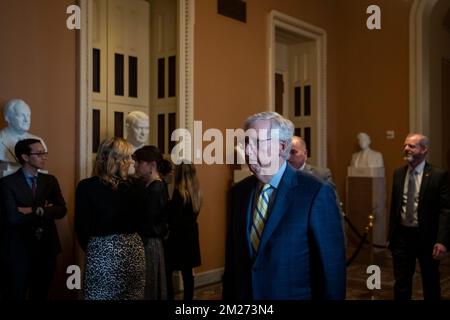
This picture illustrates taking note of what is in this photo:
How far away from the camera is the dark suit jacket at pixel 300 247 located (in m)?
2.08

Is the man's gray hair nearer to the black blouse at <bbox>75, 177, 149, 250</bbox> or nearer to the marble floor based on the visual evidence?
the black blouse at <bbox>75, 177, 149, 250</bbox>

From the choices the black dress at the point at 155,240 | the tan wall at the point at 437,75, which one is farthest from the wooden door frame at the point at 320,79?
the black dress at the point at 155,240

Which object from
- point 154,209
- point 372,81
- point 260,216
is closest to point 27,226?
point 154,209

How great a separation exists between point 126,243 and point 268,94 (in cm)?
426

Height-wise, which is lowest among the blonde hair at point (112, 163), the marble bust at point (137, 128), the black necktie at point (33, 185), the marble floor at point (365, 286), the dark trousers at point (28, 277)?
the marble floor at point (365, 286)

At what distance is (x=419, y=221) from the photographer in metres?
4.13

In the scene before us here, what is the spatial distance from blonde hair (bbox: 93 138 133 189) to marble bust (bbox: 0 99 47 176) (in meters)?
1.13

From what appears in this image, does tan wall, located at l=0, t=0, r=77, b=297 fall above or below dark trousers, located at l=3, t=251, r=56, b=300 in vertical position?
above

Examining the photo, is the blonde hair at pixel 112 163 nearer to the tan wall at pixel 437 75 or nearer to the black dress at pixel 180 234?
the black dress at pixel 180 234

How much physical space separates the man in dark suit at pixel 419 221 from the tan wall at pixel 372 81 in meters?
3.79

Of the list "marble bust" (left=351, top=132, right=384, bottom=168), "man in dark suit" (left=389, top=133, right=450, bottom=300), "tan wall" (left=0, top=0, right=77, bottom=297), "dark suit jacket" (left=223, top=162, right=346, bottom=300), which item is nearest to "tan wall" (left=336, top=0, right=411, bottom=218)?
"marble bust" (left=351, top=132, right=384, bottom=168)

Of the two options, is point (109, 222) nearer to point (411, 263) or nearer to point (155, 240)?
point (155, 240)

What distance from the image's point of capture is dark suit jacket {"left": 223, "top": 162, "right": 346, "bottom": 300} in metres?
2.08

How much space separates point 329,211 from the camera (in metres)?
2.12
